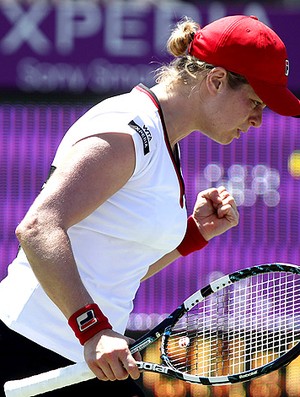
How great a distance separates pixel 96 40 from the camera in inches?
241

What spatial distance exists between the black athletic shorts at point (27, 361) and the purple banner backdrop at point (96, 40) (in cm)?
303

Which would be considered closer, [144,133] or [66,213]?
[66,213]

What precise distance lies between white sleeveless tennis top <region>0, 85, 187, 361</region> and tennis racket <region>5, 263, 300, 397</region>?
10 cm

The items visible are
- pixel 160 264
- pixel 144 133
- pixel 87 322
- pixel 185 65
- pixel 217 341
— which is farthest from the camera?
pixel 160 264

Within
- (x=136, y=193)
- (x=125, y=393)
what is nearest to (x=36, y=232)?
(x=136, y=193)

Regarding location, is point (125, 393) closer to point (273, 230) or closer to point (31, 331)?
point (31, 331)

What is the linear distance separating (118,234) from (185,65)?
1.70ft

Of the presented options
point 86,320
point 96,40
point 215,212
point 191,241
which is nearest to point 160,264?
point 191,241

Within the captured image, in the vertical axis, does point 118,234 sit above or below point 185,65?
below

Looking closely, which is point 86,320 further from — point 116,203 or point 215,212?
point 215,212

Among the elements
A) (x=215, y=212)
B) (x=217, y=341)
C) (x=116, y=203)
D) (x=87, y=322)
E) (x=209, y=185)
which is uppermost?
(x=116, y=203)

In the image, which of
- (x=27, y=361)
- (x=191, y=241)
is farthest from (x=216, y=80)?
(x=27, y=361)

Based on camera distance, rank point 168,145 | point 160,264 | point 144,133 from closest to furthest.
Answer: point 144,133
point 168,145
point 160,264

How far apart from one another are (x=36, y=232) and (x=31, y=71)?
10.9ft
